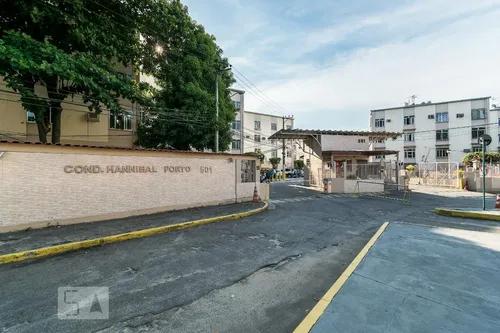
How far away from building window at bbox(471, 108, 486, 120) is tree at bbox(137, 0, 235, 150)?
147 ft

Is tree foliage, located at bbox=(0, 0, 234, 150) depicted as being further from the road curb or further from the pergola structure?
the road curb

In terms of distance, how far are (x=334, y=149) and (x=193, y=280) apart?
26.2m

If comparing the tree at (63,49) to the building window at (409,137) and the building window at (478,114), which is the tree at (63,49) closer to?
the building window at (409,137)

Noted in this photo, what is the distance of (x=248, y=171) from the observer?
58.2 ft

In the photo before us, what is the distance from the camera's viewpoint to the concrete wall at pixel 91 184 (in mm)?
8891

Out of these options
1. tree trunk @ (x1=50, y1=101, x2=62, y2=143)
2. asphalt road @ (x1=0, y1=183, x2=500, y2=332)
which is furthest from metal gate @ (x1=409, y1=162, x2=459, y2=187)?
tree trunk @ (x1=50, y1=101, x2=62, y2=143)

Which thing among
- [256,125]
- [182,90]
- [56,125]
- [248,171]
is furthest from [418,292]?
[256,125]

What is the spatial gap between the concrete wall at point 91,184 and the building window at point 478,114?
4934 centimetres

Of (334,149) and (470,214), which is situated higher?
(334,149)

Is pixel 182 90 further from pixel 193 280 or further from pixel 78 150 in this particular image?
pixel 193 280

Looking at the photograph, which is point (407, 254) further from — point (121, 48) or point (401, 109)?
point (401, 109)

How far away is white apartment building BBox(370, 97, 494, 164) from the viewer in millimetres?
46156

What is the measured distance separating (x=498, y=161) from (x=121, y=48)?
1890 inches

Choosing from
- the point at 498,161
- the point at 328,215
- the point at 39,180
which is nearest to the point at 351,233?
the point at 328,215
